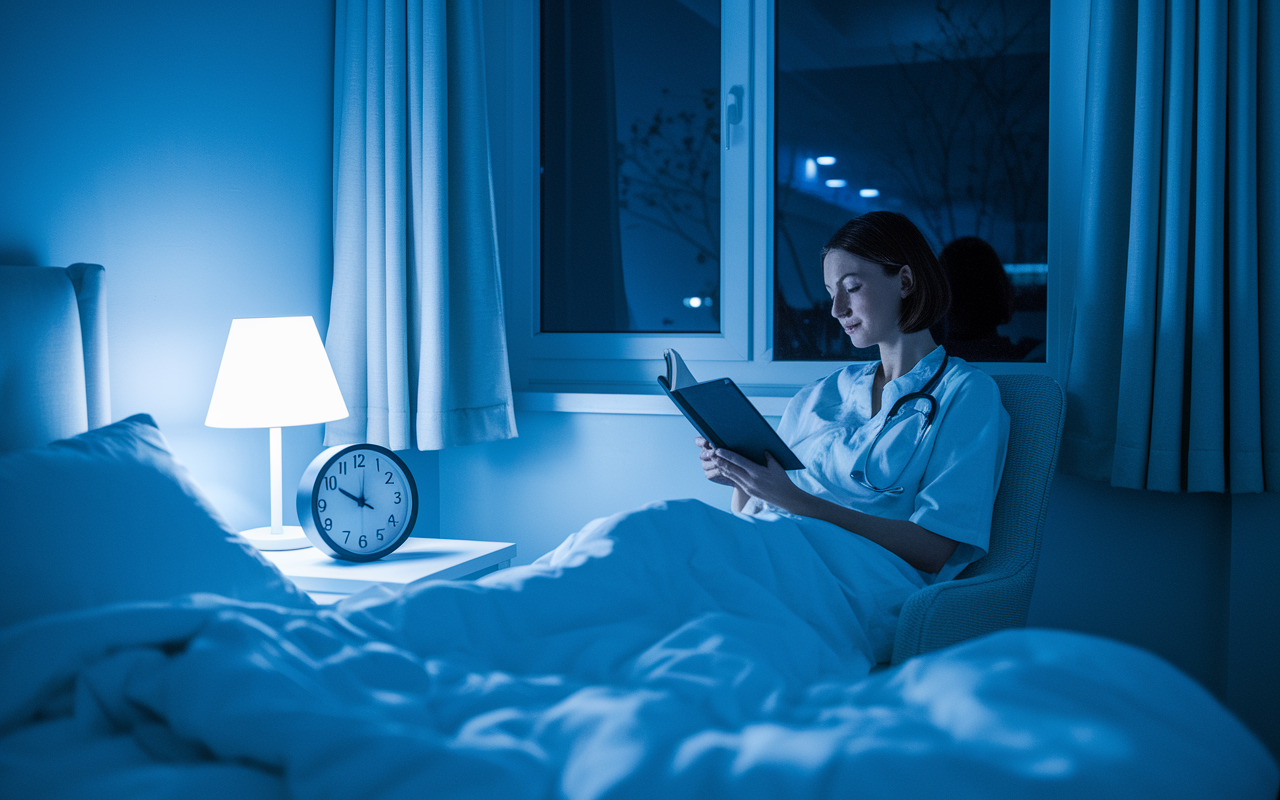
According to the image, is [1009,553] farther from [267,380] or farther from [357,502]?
[267,380]

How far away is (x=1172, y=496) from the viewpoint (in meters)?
1.96

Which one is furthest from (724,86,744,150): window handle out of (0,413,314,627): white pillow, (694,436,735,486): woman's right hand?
(0,413,314,627): white pillow

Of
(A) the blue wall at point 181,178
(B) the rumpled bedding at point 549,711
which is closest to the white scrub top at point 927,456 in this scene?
(B) the rumpled bedding at point 549,711

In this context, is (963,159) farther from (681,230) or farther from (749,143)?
(681,230)

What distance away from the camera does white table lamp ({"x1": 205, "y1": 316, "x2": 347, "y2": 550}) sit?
178 centimetres

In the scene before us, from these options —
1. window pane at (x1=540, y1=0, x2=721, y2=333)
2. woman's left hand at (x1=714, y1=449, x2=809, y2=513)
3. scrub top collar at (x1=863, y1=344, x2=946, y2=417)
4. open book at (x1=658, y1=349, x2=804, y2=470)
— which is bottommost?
woman's left hand at (x1=714, y1=449, x2=809, y2=513)

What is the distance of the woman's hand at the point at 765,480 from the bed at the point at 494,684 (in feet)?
1.07

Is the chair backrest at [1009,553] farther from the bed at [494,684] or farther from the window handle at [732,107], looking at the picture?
the window handle at [732,107]

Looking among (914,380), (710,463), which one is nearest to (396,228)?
(710,463)

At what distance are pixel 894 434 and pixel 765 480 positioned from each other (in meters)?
0.26

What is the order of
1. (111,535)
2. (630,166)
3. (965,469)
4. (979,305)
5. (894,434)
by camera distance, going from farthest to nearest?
1. (630,166)
2. (979,305)
3. (894,434)
4. (965,469)
5. (111,535)

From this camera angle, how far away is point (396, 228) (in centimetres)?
229

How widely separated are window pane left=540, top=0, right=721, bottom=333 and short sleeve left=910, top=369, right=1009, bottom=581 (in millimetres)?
950

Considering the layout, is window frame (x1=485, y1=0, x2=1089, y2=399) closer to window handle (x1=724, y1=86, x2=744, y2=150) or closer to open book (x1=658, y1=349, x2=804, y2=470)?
window handle (x1=724, y1=86, x2=744, y2=150)
